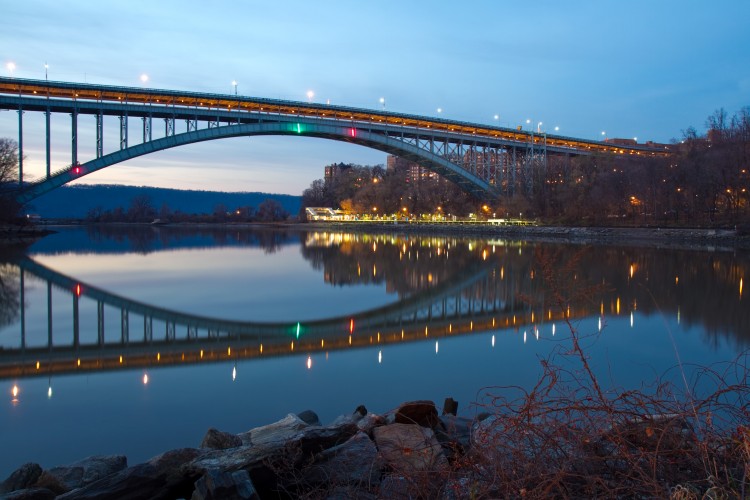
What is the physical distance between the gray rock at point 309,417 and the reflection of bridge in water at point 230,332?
3319mm

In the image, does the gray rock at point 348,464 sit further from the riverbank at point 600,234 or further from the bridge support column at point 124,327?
the riverbank at point 600,234

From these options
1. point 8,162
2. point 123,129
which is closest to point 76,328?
point 123,129

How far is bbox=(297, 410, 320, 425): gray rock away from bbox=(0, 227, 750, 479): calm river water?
1.55 ft

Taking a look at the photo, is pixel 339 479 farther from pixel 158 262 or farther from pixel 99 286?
pixel 158 262

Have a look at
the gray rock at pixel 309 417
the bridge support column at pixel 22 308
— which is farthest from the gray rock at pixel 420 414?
the bridge support column at pixel 22 308

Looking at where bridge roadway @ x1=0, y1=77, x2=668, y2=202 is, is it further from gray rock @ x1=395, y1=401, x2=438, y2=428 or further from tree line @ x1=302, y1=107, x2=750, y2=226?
gray rock @ x1=395, y1=401, x2=438, y2=428

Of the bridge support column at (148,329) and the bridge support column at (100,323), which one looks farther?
the bridge support column at (148,329)

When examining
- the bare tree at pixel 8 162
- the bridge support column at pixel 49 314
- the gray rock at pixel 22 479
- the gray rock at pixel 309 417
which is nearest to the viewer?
the gray rock at pixel 22 479

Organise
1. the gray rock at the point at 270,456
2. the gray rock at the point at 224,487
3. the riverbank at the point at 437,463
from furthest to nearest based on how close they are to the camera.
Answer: the gray rock at the point at 270,456 → the gray rock at the point at 224,487 → the riverbank at the point at 437,463

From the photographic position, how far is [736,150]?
44062 mm

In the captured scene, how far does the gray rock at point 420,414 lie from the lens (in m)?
5.52

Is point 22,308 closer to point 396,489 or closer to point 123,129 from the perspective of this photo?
point 396,489

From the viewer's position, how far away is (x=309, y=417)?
6293mm

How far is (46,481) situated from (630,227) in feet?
159
